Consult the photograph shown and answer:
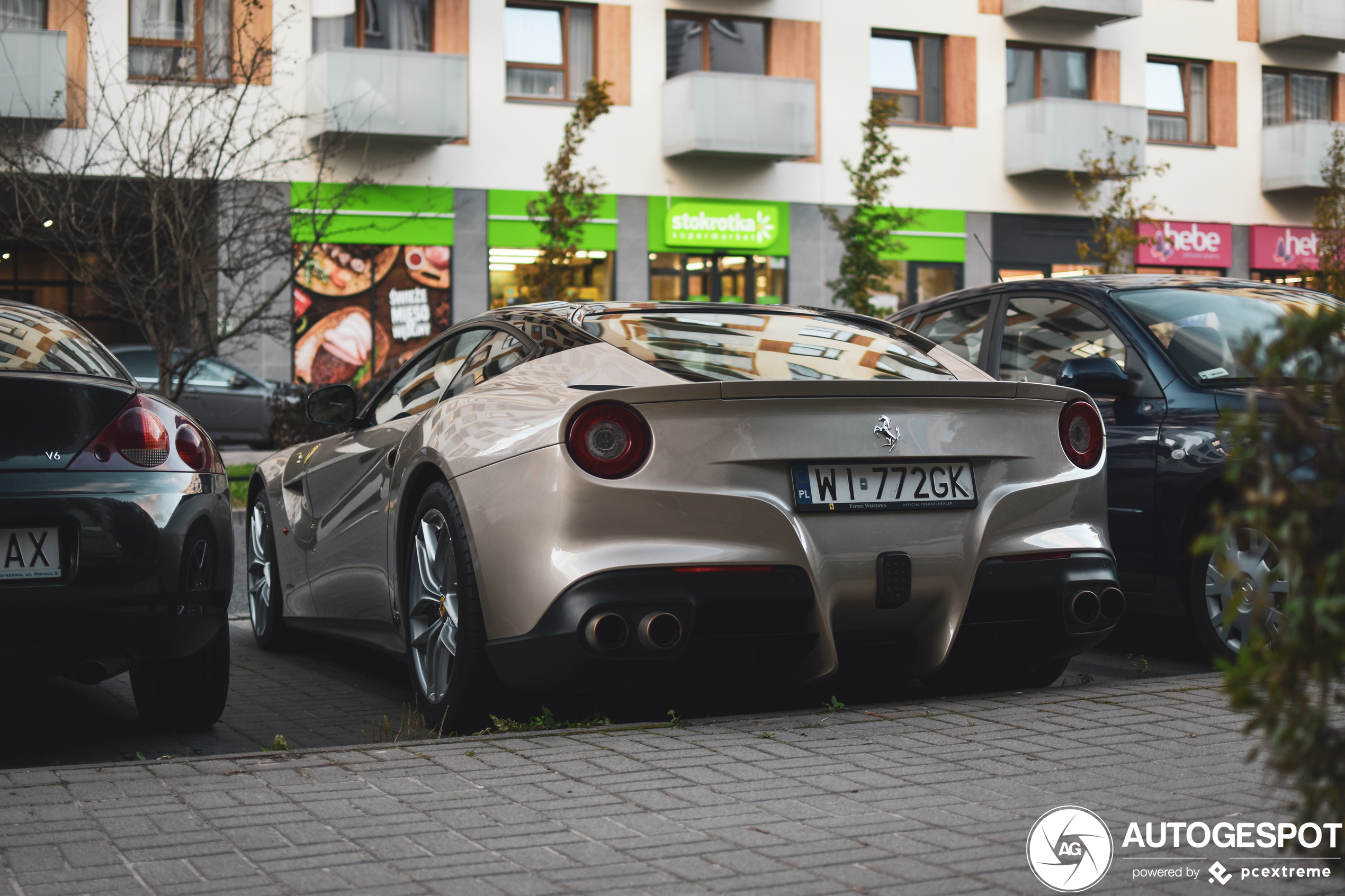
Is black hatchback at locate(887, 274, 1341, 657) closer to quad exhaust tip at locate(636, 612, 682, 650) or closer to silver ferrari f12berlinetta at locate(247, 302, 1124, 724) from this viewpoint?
silver ferrari f12berlinetta at locate(247, 302, 1124, 724)

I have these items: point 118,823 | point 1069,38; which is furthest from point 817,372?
point 1069,38

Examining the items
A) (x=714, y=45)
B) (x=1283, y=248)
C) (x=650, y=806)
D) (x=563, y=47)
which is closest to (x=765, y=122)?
(x=714, y=45)

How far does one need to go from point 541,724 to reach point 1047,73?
27433mm

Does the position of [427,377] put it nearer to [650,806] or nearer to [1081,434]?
[1081,434]

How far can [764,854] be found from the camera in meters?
Result: 3.22

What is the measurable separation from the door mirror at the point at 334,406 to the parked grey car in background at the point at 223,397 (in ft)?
52.8

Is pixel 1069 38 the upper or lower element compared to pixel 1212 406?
upper

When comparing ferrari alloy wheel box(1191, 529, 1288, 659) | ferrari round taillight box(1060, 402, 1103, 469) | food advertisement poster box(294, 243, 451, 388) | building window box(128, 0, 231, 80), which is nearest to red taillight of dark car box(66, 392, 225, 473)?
ferrari round taillight box(1060, 402, 1103, 469)

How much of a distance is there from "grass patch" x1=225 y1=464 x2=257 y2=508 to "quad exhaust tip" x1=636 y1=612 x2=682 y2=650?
8.99 metres

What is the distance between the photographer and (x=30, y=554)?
4.36 m

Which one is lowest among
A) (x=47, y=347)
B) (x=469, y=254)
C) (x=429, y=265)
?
(x=47, y=347)

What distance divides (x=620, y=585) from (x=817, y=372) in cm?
96

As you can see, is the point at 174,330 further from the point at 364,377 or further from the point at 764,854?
the point at 764,854

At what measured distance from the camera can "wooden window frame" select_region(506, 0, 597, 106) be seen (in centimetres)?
2614
